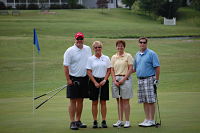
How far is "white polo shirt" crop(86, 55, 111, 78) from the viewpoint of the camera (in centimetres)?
1021

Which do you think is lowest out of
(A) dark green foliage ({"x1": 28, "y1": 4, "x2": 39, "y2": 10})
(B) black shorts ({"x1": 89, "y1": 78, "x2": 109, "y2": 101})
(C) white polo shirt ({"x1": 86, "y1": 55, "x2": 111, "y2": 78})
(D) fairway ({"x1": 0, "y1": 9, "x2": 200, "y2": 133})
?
(D) fairway ({"x1": 0, "y1": 9, "x2": 200, "y2": 133})

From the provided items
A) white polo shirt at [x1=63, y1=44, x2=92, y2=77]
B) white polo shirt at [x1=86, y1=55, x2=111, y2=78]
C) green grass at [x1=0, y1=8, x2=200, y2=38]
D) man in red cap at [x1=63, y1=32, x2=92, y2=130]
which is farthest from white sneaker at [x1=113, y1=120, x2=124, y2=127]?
green grass at [x1=0, y1=8, x2=200, y2=38]

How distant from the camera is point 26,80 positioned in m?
26.5

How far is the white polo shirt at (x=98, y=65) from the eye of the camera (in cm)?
1021

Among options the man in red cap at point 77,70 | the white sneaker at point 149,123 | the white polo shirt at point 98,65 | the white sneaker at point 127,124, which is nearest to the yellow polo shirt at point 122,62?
the white polo shirt at point 98,65

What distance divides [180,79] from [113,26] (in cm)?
3919

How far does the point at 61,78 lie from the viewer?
1056 inches

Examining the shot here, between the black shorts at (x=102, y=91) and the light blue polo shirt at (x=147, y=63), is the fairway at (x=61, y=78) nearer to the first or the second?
the black shorts at (x=102, y=91)

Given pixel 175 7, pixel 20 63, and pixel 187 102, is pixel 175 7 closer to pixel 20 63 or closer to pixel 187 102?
pixel 20 63

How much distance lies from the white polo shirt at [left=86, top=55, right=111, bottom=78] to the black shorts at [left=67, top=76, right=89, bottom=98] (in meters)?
0.38

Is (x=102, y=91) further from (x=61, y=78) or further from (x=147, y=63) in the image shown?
(x=61, y=78)

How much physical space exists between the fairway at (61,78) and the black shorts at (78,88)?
718 millimetres

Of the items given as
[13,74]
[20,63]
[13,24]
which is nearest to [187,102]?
[13,74]

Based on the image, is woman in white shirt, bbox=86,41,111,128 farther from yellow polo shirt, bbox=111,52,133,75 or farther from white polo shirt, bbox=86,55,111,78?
yellow polo shirt, bbox=111,52,133,75
